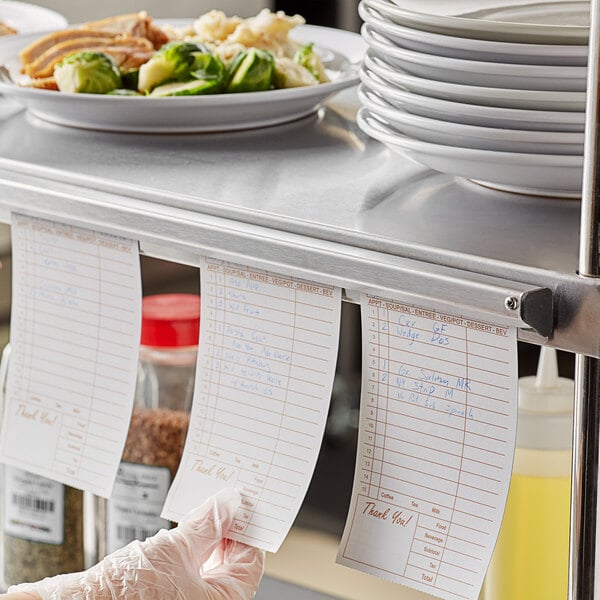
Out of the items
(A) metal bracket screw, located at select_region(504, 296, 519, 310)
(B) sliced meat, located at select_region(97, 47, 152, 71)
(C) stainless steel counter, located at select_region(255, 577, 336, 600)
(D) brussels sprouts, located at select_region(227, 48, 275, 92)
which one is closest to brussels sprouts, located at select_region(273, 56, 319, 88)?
(D) brussels sprouts, located at select_region(227, 48, 275, 92)

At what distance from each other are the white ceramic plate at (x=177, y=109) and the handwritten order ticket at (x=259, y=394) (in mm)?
121

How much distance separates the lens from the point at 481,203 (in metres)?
0.62

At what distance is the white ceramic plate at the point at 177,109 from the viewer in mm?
752

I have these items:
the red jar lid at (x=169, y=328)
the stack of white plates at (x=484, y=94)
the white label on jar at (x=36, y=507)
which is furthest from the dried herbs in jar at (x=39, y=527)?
the stack of white plates at (x=484, y=94)

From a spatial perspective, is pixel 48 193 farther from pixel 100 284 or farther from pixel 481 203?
pixel 481 203

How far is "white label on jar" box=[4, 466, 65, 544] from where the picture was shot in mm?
1061

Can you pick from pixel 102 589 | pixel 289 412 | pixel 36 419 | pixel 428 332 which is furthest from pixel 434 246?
pixel 36 419

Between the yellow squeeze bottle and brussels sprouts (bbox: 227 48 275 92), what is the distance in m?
0.29

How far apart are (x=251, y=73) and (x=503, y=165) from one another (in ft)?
0.91

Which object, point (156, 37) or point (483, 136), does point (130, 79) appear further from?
point (483, 136)

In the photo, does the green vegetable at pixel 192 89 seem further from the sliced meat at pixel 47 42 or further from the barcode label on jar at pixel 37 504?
the barcode label on jar at pixel 37 504

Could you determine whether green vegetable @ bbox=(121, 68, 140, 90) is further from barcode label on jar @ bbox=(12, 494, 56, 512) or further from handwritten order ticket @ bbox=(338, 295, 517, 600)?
barcode label on jar @ bbox=(12, 494, 56, 512)

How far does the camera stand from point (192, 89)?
0.78 m

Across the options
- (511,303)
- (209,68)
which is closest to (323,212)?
(511,303)
